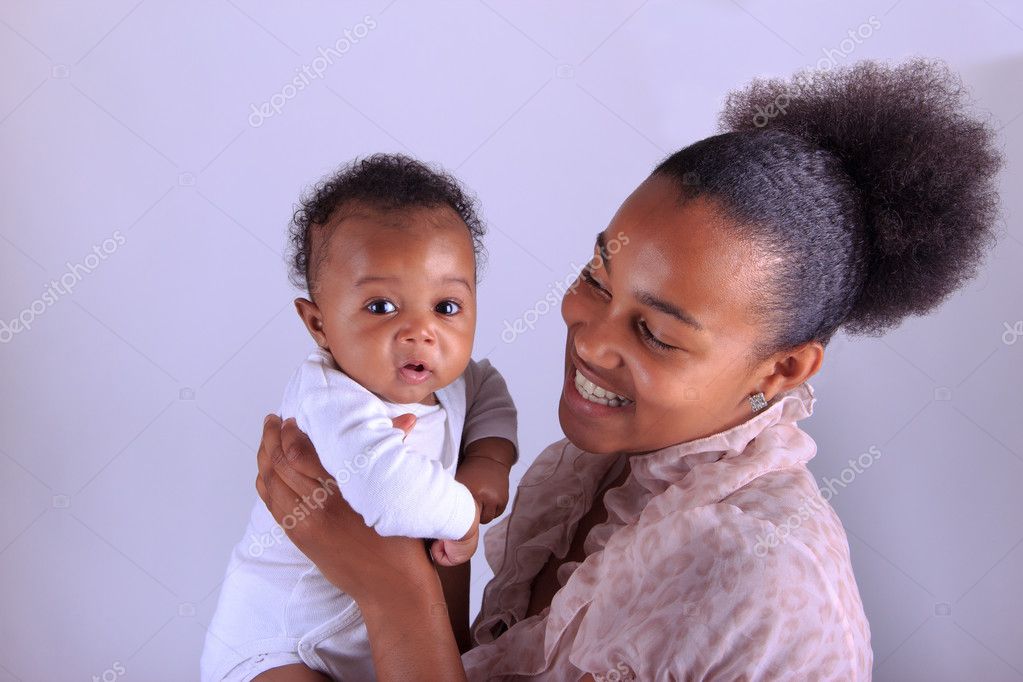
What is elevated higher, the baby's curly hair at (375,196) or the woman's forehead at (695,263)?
the woman's forehead at (695,263)

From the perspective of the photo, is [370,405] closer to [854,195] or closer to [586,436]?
[586,436]

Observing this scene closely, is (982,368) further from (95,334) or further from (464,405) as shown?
(95,334)

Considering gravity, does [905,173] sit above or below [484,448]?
above

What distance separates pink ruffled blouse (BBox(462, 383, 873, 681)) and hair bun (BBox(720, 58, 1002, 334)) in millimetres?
235

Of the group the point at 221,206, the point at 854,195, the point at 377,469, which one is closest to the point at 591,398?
the point at 377,469

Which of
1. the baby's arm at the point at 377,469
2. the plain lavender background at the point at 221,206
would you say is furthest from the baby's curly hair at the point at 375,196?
the plain lavender background at the point at 221,206

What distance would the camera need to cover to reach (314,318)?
1534 mm

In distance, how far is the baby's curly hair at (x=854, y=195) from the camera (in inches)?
53.2

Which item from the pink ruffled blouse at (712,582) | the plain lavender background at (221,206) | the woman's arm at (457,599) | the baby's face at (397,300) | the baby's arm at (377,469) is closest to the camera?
the pink ruffled blouse at (712,582)

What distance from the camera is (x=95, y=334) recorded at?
2.59 metres

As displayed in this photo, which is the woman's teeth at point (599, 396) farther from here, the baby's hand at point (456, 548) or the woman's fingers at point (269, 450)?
the woman's fingers at point (269, 450)

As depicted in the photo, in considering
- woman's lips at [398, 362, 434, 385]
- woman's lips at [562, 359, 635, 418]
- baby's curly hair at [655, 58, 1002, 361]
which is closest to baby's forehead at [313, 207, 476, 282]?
woman's lips at [398, 362, 434, 385]

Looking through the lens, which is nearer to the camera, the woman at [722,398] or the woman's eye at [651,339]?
the woman at [722,398]

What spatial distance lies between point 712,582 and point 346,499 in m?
0.55
